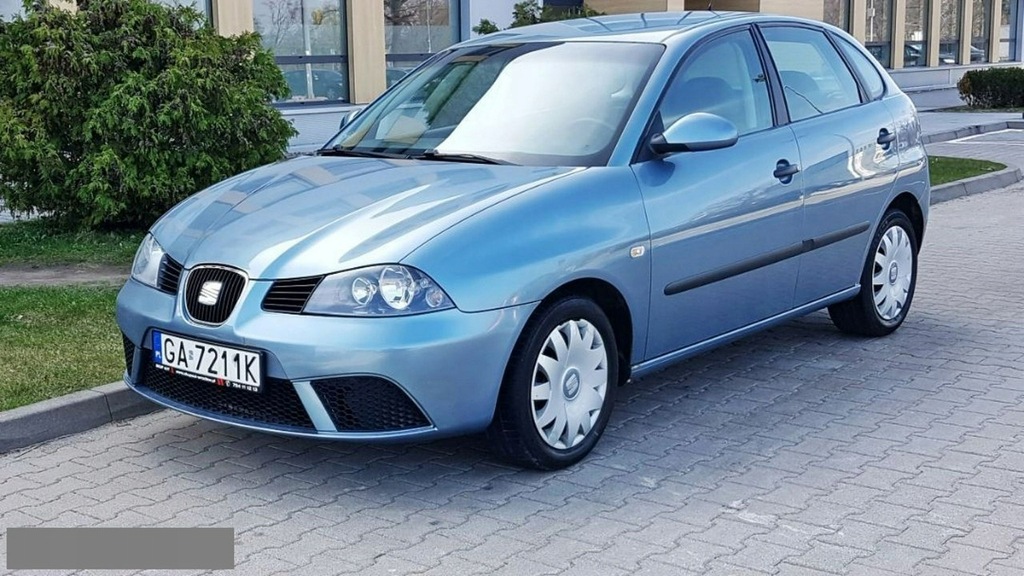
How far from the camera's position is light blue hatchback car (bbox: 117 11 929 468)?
Answer: 4.28 meters

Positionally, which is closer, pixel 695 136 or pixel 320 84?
pixel 695 136

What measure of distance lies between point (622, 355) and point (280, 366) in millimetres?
1424

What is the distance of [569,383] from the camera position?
4.68m

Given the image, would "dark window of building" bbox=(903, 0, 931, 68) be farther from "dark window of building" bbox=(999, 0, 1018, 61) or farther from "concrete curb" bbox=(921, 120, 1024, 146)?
"concrete curb" bbox=(921, 120, 1024, 146)

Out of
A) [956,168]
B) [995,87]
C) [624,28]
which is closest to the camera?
[624,28]

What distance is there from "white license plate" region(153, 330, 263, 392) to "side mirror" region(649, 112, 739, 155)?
5.93ft

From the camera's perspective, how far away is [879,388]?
5863 mm

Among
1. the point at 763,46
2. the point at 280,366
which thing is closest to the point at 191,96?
the point at 763,46

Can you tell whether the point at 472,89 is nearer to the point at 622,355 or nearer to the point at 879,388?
the point at 622,355

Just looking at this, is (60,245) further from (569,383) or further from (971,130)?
(971,130)

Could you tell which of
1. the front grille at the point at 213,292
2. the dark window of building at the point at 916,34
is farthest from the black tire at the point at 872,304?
the dark window of building at the point at 916,34

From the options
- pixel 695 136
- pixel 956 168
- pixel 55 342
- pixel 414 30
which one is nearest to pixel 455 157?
pixel 695 136

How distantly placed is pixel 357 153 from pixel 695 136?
1.52m

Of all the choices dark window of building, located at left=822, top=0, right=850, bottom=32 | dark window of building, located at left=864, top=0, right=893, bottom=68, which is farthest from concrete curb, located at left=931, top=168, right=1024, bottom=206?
dark window of building, located at left=864, top=0, right=893, bottom=68
